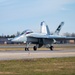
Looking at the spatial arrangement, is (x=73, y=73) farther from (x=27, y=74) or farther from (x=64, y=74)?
(x=27, y=74)

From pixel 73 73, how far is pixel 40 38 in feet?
122

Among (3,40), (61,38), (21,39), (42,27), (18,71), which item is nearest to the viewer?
(18,71)

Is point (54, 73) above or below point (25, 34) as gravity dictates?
below

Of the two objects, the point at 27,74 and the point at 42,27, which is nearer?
the point at 27,74

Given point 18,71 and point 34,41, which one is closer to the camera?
point 18,71

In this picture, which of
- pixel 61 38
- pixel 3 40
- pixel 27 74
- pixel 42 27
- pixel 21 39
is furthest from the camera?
pixel 3 40

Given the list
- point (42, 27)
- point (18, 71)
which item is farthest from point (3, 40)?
point (18, 71)

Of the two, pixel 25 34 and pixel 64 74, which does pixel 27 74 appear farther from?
pixel 25 34

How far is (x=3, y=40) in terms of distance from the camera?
182 metres

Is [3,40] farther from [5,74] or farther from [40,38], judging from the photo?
[5,74]

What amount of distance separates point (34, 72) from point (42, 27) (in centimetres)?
4263

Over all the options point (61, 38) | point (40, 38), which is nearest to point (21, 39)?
point (40, 38)

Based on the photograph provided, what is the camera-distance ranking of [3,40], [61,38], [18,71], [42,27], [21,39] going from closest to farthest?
[18,71], [21,39], [61,38], [42,27], [3,40]

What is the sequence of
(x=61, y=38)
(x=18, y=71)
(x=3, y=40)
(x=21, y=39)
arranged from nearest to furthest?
(x=18, y=71), (x=21, y=39), (x=61, y=38), (x=3, y=40)
